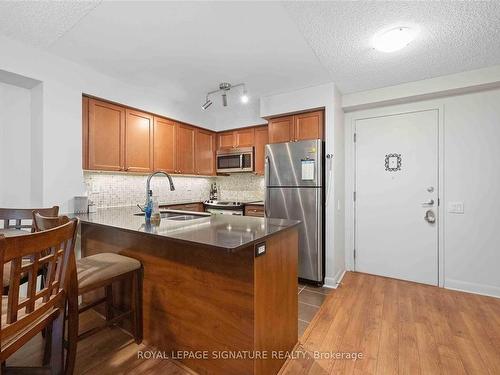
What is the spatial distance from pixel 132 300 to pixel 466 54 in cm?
364

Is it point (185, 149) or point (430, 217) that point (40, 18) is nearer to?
point (185, 149)

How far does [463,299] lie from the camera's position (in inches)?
105

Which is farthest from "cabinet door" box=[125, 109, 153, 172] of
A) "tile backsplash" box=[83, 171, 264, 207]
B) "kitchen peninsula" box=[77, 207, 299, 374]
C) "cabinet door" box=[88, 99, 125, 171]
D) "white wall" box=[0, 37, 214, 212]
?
"kitchen peninsula" box=[77, 207, 299, 374]

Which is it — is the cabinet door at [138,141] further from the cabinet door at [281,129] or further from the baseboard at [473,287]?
the baseboard at [473,287]

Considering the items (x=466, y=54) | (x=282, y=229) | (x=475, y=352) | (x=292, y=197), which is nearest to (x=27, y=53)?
(x=282, y=229)

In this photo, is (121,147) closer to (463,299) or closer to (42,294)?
(42,294)

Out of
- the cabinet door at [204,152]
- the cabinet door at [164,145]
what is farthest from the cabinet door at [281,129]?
the cabinet door at [164,145]

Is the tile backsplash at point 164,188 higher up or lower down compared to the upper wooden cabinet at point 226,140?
lower down

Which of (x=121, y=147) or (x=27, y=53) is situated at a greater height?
(x=27, y=53)

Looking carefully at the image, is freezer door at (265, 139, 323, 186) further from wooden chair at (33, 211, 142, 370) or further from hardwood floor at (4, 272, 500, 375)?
wooden chair at (33, 211, 142, 370)

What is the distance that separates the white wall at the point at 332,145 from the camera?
3059mm

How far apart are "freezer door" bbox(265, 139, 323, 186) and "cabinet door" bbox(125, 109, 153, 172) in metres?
1.63

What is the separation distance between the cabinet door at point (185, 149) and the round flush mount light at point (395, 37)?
9.31 feet

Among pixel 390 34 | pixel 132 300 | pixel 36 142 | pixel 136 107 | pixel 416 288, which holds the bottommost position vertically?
pixel 416 288
